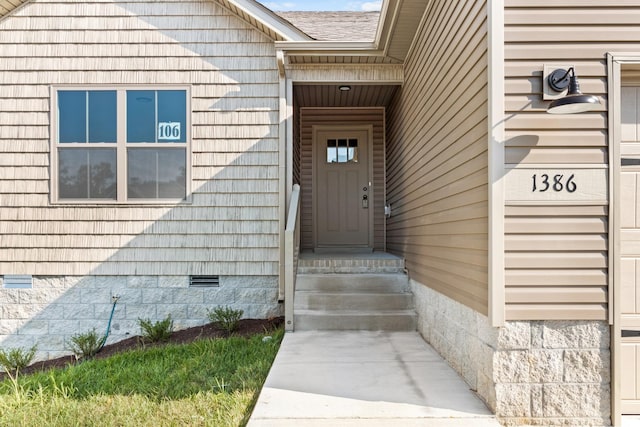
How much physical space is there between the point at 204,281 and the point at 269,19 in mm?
3247

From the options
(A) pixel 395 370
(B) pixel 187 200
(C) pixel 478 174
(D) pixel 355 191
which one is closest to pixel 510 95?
(C) pixel 478 174

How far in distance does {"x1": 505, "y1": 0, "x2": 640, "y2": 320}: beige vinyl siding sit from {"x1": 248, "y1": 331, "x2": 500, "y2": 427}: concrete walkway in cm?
75

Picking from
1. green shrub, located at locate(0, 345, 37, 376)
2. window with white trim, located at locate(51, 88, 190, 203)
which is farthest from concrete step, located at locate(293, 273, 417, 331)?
green shrub, located at locate(0, 345, 37, 376)

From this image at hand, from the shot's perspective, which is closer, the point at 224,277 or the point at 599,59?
the point at 599,59

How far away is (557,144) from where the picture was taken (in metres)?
2.65

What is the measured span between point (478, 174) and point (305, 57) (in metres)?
3.06

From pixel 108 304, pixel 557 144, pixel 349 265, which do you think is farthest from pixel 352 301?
pixel 108 304

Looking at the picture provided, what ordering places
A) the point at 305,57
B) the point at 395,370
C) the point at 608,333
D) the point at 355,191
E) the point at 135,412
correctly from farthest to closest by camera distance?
the point at 355,191, the point at 305,57, the point at 395,370, the point at 135,412, the point at 608,333

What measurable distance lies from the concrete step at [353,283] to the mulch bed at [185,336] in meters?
0.58

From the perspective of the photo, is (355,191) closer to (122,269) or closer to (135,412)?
(122,269)

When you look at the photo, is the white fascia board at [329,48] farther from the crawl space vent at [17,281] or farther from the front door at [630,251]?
the crawl space vent at [17,281]

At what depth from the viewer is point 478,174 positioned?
2859 mm

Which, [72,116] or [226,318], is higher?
[72,116]

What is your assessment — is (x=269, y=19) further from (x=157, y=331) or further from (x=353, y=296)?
(x=157, y=331)
